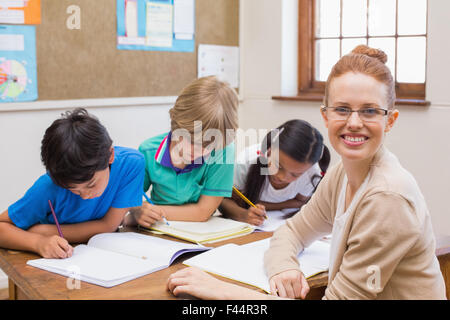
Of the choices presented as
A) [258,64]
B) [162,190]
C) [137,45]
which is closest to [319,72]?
[258,64]

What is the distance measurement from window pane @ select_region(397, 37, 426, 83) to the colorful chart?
2.09 meters

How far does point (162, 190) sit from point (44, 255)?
62cm

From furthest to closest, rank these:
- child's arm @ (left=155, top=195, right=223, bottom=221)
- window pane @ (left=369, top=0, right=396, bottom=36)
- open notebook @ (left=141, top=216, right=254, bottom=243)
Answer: window pane @ (left=369, top=0, right=396, bottom=36) < child's arm @ (left=155, top=195, right=223, bottom=221) < open notebook @ (left=141, top=216, right=254, bottom=243)

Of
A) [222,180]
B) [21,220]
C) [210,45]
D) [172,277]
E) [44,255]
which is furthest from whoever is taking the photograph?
[210,45]

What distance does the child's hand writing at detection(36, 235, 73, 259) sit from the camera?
1367 millimetres

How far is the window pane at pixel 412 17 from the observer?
9.72 feet

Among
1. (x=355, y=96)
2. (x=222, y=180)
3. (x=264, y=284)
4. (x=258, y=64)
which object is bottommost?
(x=264, y=284)

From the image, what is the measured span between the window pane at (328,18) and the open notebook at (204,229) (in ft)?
6.79

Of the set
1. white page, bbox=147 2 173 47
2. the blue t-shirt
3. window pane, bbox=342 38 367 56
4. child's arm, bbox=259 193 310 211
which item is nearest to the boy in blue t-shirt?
Answer: the blue t-shirt

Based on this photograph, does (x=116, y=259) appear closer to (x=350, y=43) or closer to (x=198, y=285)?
(x=198, y=285)

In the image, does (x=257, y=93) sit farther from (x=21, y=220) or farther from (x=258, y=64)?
(x=21, y=220)

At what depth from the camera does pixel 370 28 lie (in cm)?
323

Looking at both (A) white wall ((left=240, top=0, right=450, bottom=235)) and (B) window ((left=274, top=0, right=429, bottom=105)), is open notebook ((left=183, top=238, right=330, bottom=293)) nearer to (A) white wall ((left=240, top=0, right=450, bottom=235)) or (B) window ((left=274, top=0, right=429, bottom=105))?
(A) white wall ((left=240, top=0, right=450, bottom=235))

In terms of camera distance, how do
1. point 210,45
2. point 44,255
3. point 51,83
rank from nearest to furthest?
1. point 44,255
2. point 51,83
3. point 210,45
